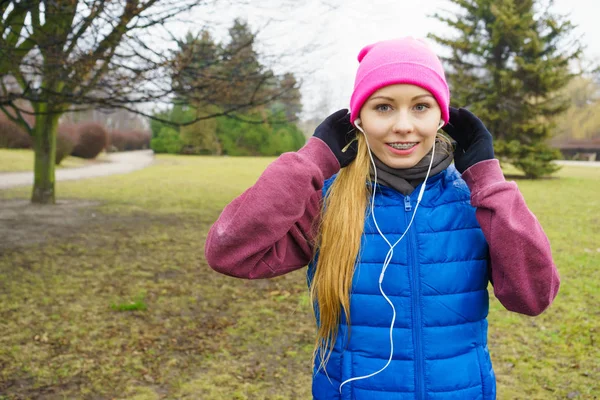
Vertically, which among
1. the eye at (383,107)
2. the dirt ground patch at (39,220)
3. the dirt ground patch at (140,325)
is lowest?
the dirt ground patch at (140,325)

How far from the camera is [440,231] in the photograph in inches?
59.5

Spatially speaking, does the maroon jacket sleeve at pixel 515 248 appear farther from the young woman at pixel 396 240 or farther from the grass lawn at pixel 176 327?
the grass lawn at pixel 176 327

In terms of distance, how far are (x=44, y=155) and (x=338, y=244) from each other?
8986 millimetres

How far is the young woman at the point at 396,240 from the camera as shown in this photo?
4.72ft

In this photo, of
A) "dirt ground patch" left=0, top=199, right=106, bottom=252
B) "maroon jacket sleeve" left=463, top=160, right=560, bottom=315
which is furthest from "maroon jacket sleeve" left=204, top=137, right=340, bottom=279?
"dirt ground patch" left=0, top=199, right=106, bottom=252

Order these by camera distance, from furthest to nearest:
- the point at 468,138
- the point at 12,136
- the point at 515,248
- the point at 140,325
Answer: the point at 12,136, the point at 140,325, the point at 468,138, the point at 515,248

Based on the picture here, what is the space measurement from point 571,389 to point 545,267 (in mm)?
2227

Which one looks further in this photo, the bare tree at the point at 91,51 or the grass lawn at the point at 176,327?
the bare tree at the point at 91,51

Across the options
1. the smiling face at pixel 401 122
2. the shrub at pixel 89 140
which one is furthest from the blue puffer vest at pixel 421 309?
the shrub at pixel 89 140

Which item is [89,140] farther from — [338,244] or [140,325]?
[338,244]

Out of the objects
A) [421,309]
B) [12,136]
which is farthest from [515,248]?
[12,136]

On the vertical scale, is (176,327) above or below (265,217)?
below

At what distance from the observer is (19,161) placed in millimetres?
20281

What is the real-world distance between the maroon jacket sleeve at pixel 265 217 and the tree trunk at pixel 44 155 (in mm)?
8733
